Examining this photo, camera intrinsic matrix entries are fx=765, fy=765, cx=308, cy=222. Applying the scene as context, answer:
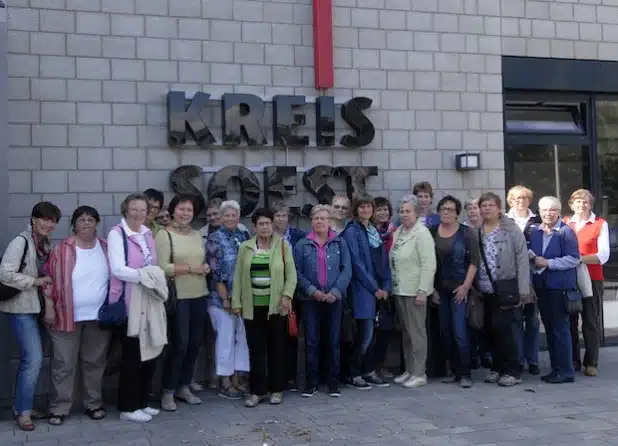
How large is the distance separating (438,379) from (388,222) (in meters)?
1.70

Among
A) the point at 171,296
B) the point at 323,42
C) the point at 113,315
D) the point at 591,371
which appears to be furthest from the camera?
the point at 323,42

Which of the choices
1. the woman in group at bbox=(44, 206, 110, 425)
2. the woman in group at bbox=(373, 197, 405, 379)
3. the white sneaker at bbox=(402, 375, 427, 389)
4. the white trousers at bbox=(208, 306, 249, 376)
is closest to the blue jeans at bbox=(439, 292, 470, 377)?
the white sneaker at bbox=(402, 375, 427, 389)

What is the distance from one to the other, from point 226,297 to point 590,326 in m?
3.87

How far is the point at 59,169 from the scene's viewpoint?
24.5 feet

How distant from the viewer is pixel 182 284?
6.80 m

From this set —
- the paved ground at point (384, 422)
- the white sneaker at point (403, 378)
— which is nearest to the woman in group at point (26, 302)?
the paved ground at point (384, 422)

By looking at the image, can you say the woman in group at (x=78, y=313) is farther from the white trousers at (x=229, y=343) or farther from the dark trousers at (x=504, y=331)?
the dark trousers at (x=504, y=331)

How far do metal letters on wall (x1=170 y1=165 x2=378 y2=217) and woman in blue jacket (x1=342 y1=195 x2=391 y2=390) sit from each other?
2.68 ft

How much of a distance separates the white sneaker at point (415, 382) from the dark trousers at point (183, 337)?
2.11 m

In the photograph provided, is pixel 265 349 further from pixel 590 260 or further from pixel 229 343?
pixel 590 260

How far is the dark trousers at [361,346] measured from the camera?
24.3ft

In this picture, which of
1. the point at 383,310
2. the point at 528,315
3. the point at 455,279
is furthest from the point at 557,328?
the point at 383,310

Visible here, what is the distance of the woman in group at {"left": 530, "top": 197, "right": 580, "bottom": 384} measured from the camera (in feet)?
24.8

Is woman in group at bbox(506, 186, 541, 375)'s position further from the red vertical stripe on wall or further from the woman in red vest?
the red vertical stripe on wall
